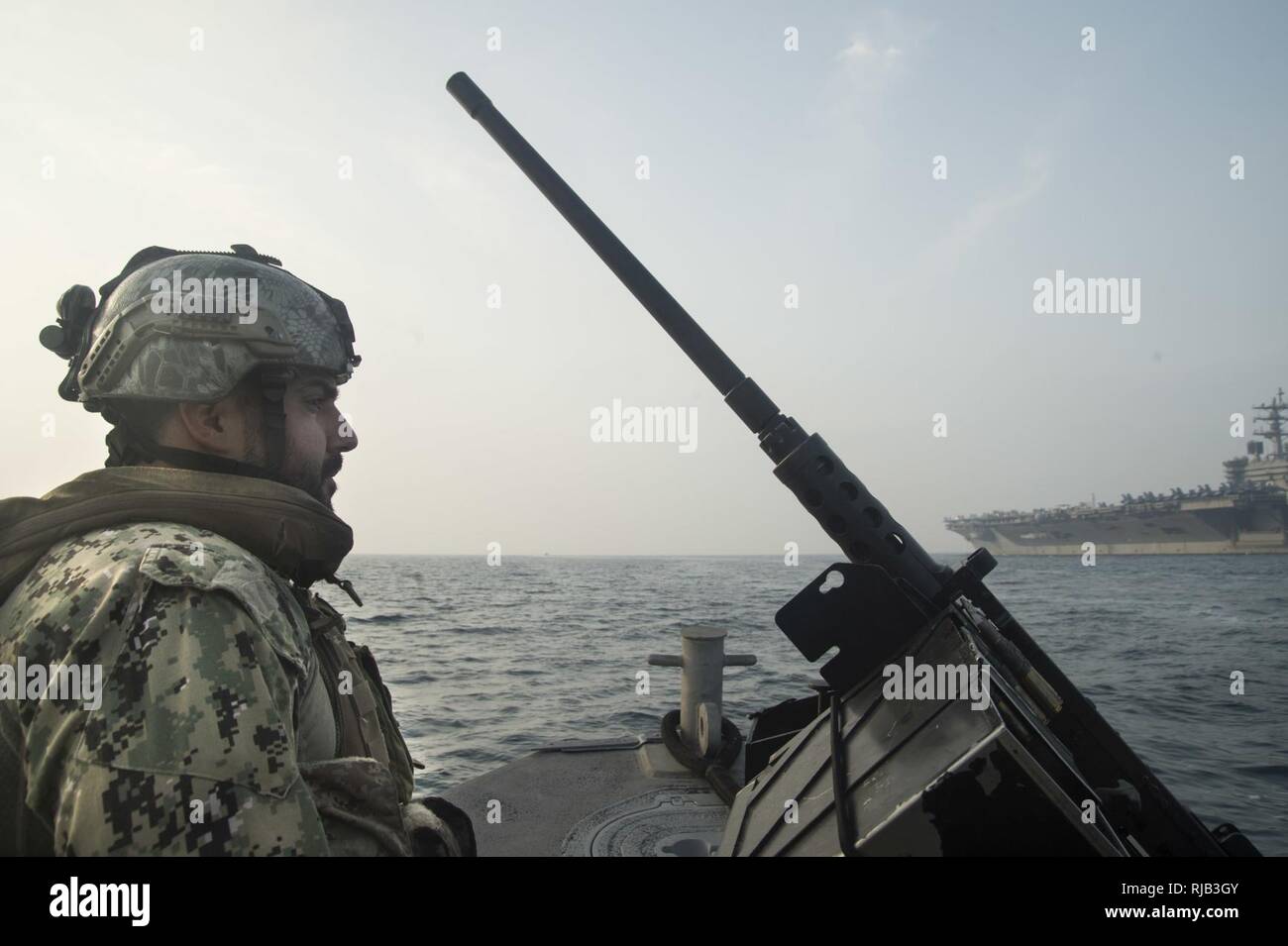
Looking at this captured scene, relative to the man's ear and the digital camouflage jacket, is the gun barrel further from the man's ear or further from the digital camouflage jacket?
the digital camouflage jacket

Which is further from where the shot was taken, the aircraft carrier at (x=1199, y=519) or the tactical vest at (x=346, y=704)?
the aircraft carrier at (x=1199, y=519)

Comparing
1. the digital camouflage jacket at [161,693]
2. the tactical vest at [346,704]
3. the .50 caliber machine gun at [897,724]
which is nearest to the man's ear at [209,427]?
the digital camouflage jacket at [161,693]

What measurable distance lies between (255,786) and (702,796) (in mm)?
6424

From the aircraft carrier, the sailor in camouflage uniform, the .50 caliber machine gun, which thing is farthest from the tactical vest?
the aircraft carrier

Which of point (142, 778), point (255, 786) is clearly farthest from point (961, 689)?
point (142, 778)

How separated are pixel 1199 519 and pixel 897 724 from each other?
8808 centimetres

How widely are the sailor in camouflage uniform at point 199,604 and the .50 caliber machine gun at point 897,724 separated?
133cm

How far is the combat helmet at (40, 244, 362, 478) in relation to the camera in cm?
204

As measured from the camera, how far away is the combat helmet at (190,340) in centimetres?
204

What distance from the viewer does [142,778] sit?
1.31m

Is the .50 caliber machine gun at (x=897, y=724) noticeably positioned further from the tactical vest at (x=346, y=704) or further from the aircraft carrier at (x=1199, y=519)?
the aircraft carrier at (x=1199, y=519)

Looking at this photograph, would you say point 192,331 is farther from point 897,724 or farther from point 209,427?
point 897,724

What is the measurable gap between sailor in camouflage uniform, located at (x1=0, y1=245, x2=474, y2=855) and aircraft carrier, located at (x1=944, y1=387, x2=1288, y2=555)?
87428 mm
